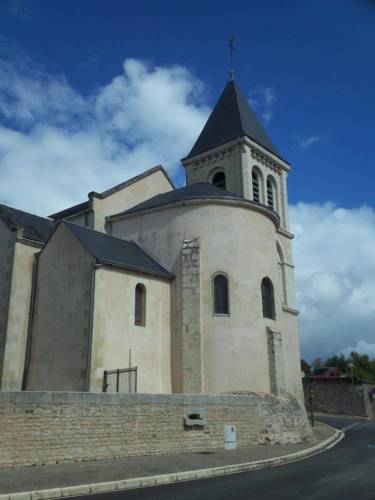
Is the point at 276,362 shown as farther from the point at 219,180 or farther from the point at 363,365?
the point at 363,365

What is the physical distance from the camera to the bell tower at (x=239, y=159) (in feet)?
96.4

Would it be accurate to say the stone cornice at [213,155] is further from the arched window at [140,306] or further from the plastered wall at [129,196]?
the arched window at [140,306]

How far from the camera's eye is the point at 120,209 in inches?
969

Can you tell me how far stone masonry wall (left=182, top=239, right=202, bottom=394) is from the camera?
1864cm

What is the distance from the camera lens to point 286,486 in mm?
9148

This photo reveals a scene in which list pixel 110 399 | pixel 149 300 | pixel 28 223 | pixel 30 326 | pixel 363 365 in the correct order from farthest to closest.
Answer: pixel 363 365 → pixel 28 223 → pixel 149 300 → pixel 30 326 → pixel 110 399

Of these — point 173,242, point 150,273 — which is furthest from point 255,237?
point 150,273

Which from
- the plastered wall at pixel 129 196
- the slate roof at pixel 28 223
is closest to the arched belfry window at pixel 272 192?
the plastered wall at pixel 129 196

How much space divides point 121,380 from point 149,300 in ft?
12.1

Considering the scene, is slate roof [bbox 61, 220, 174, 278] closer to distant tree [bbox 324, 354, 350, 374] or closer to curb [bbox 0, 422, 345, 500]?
curb [bbox 0, 422, 345, 500]

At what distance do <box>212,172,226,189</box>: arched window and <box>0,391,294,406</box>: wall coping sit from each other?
651 inches

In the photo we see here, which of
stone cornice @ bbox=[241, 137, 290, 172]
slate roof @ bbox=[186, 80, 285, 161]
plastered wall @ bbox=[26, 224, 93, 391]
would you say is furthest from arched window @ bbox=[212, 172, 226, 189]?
plastered wall @ bbox=[26, 224, 93, 391]

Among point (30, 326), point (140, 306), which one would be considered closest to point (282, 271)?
point (140, 306)

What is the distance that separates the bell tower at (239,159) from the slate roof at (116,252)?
9.71 m
